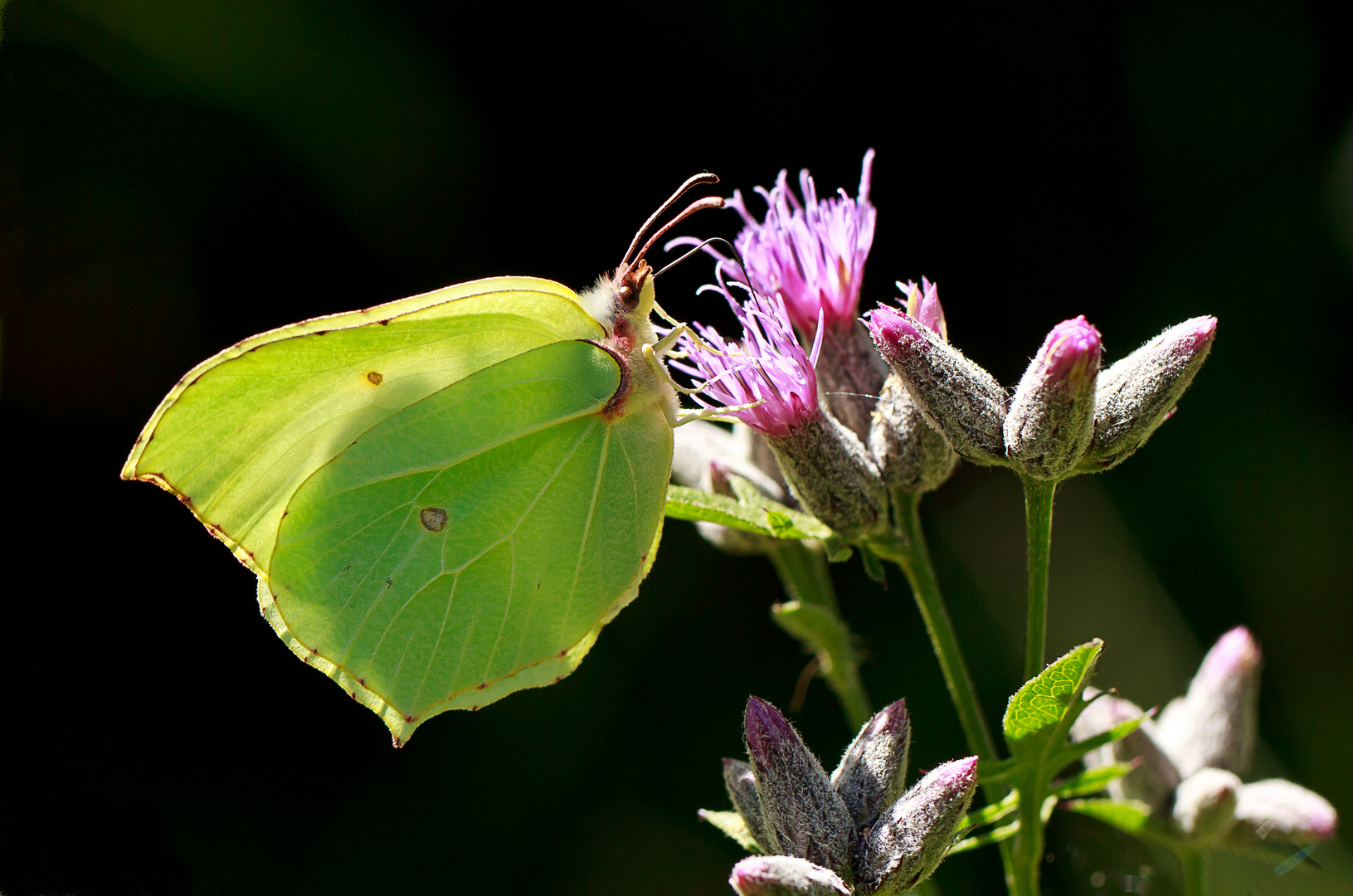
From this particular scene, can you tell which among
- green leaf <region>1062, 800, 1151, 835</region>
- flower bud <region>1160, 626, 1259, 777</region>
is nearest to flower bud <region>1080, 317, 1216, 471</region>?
green leaf <region>1062, 800, 1151, 835</region>

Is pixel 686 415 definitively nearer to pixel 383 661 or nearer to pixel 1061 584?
pixel 383 661

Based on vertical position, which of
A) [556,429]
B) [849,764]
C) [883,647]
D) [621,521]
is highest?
[556,429]

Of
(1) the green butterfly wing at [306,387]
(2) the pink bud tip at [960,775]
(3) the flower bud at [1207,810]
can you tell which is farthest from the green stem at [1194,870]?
(1) the green butterfly wing at [306,387]

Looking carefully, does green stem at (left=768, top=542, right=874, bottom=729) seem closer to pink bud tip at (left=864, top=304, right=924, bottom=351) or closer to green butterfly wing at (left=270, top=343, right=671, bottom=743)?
green butterfly wing at (left=270, top=343, right=671, bottom=743)

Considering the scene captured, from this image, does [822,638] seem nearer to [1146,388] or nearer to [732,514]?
[732,514]

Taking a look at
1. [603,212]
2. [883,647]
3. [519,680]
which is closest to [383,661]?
[519,680]

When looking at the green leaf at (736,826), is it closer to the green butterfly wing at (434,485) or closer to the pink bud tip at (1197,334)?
the green butterfly wing at (434,485)

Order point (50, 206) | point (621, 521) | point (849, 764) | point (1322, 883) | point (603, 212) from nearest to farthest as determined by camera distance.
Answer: point (849, 764)
point (621, 521)
point (1322, 883)
point (50, 206)
point (603, 212)
